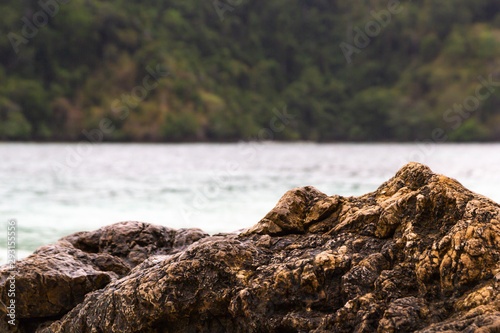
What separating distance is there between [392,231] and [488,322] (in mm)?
979

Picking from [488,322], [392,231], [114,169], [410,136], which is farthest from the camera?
[410,136]

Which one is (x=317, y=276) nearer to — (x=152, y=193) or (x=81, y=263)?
(x=81, y=263)

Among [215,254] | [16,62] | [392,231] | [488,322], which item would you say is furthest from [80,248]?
[16,62]

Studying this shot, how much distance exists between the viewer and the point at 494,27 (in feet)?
317

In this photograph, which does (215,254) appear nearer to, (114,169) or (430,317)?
(430,317)

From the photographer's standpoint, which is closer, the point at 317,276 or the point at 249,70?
the point at 317,276

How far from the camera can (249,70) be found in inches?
3784

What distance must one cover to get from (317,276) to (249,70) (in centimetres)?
9430

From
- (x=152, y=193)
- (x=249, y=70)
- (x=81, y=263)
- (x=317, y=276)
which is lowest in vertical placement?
(x=152, y=193)

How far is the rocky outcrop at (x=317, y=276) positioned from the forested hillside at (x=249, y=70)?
235 ft

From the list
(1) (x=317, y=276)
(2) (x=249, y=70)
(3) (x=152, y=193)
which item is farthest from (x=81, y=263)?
(2) (x=249, y=70)

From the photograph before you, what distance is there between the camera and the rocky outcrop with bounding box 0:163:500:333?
9.30 ft

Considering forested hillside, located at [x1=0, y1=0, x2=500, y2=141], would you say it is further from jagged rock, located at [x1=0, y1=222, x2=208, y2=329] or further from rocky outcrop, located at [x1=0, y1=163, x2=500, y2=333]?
rocky outcrop, located at [x1=0, y1=163, x2=500, y2=333]

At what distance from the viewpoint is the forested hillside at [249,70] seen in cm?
7819
